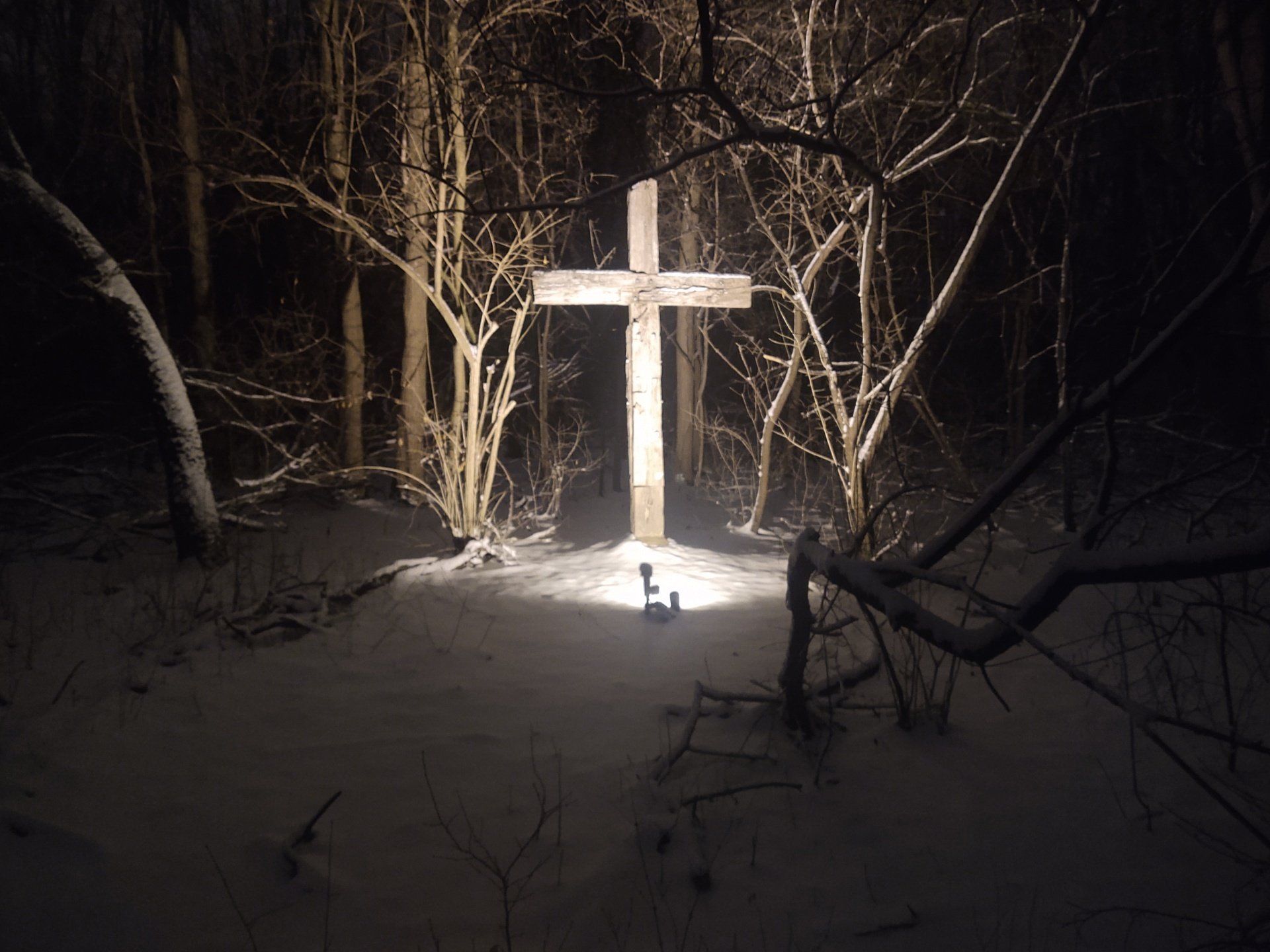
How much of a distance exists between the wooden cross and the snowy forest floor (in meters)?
2.77

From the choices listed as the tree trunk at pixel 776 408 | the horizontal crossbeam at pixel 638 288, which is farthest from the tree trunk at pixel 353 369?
the tree trunk at pixel 776 408

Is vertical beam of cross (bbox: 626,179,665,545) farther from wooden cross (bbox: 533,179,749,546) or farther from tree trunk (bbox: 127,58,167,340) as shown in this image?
tree trunk (bbox: 127,58,167,340)

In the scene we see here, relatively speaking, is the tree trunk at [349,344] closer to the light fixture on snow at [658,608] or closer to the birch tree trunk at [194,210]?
the birch tree trunk at [194,210]

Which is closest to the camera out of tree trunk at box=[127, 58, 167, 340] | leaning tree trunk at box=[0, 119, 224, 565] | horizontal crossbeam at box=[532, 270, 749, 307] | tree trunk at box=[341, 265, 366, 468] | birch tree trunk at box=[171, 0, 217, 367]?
leaning tree trunk at box=[0, 119, 224, 565]

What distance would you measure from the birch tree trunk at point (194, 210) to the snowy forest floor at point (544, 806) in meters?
6.69

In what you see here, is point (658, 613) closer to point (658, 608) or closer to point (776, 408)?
point (658, 608)

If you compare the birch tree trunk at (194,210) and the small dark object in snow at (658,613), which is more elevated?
the birch tree trunk at (194,210)

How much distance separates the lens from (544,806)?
3137 mm

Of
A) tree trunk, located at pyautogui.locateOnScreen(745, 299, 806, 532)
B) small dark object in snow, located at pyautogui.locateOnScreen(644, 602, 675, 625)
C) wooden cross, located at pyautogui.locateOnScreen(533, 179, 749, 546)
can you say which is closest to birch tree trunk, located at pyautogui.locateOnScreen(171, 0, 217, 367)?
wooden cross, located at pyautogui.locateOnScreen(533, 179, 749, 546)

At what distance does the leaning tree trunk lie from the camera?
21.3ft

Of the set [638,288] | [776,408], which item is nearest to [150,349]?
[638,288]

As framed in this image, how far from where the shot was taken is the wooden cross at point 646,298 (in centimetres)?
763

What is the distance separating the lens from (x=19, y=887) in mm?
2555

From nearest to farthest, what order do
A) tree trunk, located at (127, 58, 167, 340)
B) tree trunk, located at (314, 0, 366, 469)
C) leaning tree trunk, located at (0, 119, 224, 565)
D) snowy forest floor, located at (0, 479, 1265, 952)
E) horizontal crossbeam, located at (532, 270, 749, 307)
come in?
snowy forest floor, located at (0, 479, 1265, 952) < leaning tree trunk, located at (0, 119, 224, 565) < horizontal crossbeam, located at (532, 270, 749, 307) < tree trunk, located at (127, 58, 167, 340) < tree trunk, located at (314, 0, 366, 469)
